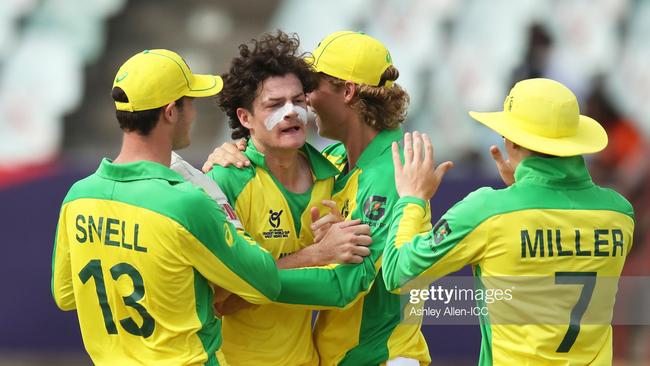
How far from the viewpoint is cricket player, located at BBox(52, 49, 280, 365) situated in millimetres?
4457

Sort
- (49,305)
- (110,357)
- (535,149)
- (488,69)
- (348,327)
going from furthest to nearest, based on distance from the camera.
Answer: (488,69)
(49,305)
(348,327)
(110,357)
(535,149)

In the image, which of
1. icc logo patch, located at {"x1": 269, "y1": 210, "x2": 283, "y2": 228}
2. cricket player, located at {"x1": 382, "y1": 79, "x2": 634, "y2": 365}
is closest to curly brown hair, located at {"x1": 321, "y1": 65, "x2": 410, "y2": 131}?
icc logo patch, located at {"x1": 269, "y1": 210, "x2": 283, "y2": 228}

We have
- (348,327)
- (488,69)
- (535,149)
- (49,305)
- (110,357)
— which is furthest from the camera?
(488,69)

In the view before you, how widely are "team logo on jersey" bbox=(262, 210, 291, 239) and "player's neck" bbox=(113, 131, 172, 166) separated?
0.72 m

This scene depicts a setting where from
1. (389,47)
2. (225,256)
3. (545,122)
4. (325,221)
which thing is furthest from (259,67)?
(389,47)

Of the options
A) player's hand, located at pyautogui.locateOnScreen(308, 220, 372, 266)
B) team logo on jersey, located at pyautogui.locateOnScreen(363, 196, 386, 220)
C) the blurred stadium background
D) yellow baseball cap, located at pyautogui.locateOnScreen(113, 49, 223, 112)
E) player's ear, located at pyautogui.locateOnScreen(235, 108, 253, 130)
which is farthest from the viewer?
the blurred stadium background

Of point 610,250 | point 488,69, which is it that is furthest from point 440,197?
point 610,250

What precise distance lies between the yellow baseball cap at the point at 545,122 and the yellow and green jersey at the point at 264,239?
118cm

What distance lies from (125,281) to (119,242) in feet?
0.55

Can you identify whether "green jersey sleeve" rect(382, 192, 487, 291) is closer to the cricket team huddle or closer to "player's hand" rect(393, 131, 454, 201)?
the cricket team huddle

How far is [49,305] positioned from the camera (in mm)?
9250

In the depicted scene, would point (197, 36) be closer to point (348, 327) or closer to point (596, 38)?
point (596, 38)

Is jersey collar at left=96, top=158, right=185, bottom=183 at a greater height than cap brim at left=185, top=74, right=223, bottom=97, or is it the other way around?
cap brim at left=185, top=74, right=223, bottom=97

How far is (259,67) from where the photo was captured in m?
5.16
